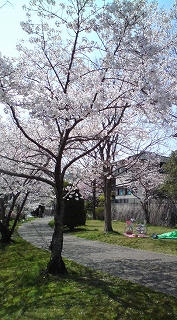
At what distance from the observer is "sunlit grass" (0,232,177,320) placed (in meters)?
4.47

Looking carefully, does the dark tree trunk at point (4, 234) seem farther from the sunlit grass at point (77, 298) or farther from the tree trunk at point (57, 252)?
the tree trunk at point (57, 252)

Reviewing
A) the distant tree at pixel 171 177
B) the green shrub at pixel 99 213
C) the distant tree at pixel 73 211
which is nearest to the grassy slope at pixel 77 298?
the distant tree at pixel 73 211

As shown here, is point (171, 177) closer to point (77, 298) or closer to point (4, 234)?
point (4, 234)

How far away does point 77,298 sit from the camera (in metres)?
5.07

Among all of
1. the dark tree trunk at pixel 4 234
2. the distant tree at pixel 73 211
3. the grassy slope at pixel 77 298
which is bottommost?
the grassy slope at pixel 77 298

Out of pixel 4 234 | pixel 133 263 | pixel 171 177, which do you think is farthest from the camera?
pixel 171 177

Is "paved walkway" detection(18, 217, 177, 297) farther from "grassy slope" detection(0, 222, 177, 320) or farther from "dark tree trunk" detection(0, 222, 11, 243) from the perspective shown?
"dark tree trunk" detection(0, 222, 11, 243)

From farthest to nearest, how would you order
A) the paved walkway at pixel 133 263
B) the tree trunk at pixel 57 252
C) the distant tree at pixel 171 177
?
the distant tree at pixel 171 177, the tree trunk at pixel 57 252, the paved walkway at pixel 133 263

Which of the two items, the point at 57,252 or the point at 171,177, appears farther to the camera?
the point at 171,177

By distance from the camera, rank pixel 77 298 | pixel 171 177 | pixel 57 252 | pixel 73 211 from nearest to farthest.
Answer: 1. pixel 77 298
2. pixel 57 252
3. pixel 73 211
4. pixel 171 177

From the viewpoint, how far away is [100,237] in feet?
45.4

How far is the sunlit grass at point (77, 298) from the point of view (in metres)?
4.47

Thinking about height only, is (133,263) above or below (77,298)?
above

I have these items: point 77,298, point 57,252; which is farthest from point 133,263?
point 77,298
